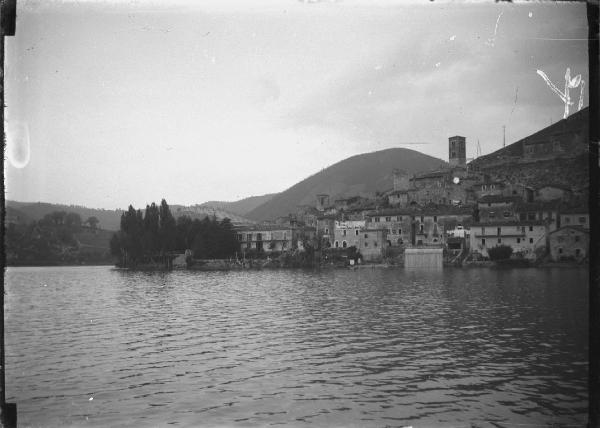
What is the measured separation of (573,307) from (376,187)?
167 m

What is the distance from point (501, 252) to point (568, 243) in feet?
25.6

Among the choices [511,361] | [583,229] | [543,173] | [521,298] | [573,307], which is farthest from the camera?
[543,173]

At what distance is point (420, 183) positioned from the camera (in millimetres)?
92125

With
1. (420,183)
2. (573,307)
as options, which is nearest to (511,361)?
(573,307)

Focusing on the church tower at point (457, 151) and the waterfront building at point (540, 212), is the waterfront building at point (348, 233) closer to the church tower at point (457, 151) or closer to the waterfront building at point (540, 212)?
the waterfront building at point (540, 212)

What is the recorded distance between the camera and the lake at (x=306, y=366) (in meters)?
9.78

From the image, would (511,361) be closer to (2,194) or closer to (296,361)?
(296,361)

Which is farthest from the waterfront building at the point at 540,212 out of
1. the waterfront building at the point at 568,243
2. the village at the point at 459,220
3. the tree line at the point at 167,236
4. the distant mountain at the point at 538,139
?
the tree line at the point at 167,236

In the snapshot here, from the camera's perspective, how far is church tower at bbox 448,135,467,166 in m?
103

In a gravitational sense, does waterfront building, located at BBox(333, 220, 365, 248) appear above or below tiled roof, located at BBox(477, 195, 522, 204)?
below

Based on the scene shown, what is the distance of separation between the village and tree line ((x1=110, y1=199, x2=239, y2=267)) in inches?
214

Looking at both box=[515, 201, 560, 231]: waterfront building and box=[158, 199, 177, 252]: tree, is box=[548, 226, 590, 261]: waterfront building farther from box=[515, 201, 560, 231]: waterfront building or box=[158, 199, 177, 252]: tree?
box=[158, 199, 177, 252]: tree

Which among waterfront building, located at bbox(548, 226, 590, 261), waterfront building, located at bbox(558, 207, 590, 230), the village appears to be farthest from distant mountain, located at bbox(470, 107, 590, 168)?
waterfront building, located at bbox(548, 226, 590, 261)

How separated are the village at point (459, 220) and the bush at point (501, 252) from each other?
0.16m
